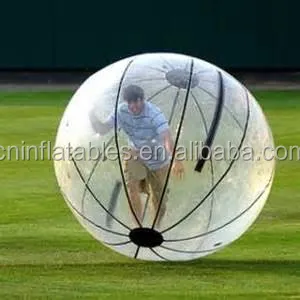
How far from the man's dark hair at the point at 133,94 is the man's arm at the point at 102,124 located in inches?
5.9

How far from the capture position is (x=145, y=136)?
8.23 meters

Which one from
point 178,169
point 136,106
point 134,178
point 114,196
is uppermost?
point 136,106

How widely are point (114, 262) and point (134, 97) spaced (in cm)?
159

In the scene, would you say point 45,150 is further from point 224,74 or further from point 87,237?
point 224,74

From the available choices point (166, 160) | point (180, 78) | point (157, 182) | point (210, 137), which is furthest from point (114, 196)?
point (180, 78)

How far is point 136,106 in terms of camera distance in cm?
830

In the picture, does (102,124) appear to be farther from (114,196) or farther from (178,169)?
(178,169)

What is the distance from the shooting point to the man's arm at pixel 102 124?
832cm

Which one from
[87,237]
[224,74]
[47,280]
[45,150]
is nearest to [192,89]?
[224,74]

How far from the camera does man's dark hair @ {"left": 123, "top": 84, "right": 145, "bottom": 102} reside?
8.32m

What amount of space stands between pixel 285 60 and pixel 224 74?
21853 millimetres

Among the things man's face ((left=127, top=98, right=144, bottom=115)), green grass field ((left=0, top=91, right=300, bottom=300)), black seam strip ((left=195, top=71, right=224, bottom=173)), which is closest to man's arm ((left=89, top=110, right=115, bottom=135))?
man's face ((left=127, top=98, right=144, bottom=115))

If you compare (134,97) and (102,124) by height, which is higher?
(134,97)

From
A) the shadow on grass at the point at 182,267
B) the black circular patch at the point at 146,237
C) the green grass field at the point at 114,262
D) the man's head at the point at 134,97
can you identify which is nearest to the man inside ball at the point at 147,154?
the man's head at the point at 134,97
